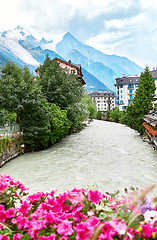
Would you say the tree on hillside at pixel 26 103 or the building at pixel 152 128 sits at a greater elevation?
the tree on hillside at pixel 26 103

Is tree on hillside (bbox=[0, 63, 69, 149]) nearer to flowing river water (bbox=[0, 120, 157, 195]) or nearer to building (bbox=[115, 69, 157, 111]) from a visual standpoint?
flowing river water (bbox=[0, 120, 157, 195])

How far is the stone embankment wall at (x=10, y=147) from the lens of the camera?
38.5ft

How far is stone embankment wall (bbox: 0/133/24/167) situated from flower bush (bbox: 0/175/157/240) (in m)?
9.61

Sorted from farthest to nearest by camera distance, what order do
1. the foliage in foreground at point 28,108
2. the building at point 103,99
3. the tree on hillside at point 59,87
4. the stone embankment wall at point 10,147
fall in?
the building at point 103,99 → the tree on hillside at point 59,87 → the foliage in foreground at point 28,108 → the stone embankment wall at point 10,147

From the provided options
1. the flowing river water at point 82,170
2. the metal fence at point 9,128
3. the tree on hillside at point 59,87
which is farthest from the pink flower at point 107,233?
the tree on hillside at point 59,87

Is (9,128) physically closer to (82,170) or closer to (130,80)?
(82,170)

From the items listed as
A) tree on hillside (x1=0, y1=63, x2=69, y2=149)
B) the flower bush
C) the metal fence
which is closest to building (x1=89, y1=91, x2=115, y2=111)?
tree on hillside (x1=0, y1=63, x2=69, y2=149)

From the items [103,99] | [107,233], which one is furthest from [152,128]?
[103,99]

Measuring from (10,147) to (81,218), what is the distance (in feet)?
38.4

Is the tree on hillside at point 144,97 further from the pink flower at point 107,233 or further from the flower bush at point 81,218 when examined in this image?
the pink flower at point 107,233

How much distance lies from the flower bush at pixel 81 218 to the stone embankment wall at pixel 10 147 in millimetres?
9612

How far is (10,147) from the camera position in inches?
508

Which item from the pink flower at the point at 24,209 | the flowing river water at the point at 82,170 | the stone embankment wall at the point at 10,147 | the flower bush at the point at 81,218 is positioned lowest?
the flowing river water at the point at 82,170

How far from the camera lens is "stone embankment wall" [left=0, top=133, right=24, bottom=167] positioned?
1173 cm
